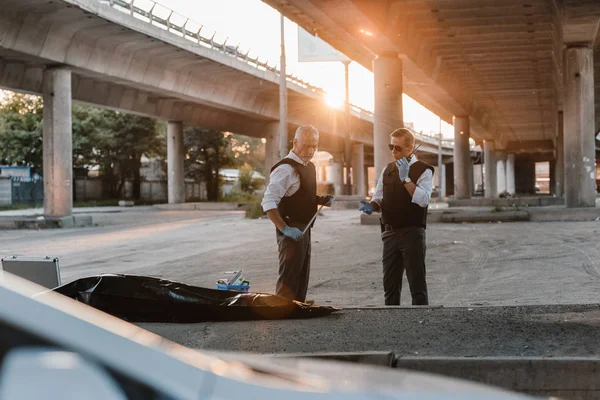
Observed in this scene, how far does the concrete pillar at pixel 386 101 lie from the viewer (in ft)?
90.2

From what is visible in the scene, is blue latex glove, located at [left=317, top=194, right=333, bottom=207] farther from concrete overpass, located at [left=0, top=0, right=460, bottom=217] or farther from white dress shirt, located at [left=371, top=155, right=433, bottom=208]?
concrete overpass, located at [left=0, top=0, right=460, bottom=217]

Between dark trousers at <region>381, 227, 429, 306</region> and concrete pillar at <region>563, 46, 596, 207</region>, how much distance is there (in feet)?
69.7

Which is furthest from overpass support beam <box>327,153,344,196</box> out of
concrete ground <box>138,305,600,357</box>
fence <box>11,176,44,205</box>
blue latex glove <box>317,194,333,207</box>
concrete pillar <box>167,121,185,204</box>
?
concrete ground <box>138,305,600,357</box>

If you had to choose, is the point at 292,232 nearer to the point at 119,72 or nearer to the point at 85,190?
the point at 119,72

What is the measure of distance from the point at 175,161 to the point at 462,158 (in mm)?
21184

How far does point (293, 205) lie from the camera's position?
7262mm

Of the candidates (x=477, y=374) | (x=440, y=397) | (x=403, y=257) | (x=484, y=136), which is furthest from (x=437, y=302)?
(x=484, y=136)

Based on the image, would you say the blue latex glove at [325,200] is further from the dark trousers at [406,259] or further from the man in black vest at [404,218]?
the dark trousers at [406,259]

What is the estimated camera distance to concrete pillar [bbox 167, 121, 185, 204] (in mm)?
50781

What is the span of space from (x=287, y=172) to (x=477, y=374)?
2900mm

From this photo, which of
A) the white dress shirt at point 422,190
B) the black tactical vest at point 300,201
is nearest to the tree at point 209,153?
the white dress shirt at point 422,190

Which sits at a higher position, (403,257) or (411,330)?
(403,257)

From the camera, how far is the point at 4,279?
176 centimetres

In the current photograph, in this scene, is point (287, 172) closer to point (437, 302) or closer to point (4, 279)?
point (437, 302)
